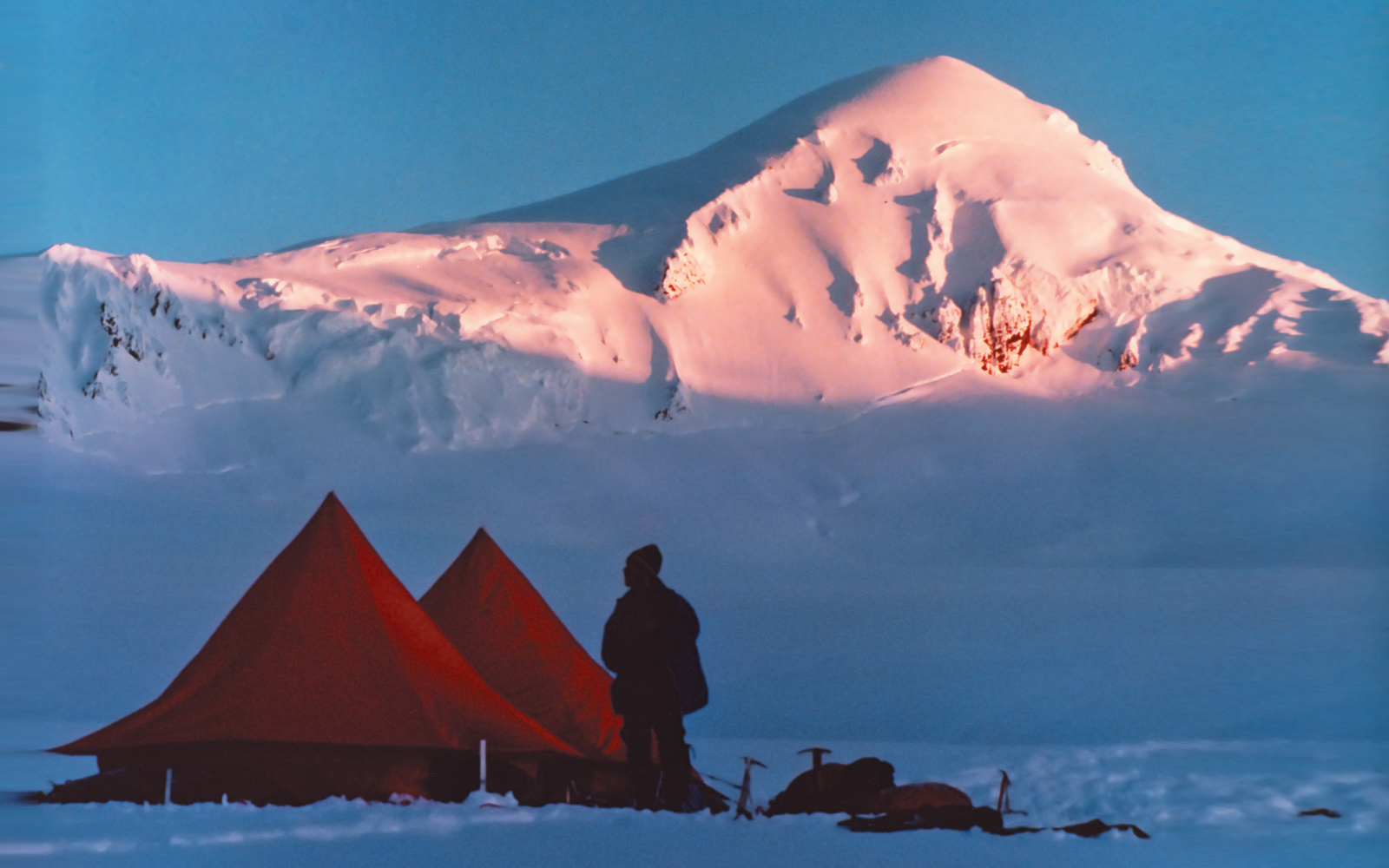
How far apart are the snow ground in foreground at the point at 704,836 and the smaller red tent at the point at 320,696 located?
0.96 feet

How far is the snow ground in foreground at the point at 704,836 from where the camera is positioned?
4.67 metres

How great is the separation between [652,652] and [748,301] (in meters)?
17.8

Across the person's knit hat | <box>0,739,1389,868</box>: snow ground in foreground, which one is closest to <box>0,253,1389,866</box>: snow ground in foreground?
<box>0,739,1389,868</box>: snow ground in foreground

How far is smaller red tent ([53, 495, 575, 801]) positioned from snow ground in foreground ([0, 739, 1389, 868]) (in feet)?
0.96

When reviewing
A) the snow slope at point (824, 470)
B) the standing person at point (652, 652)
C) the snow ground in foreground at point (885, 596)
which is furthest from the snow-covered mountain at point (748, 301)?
the standing person at point (652, 652)

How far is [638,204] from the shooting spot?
992 inches

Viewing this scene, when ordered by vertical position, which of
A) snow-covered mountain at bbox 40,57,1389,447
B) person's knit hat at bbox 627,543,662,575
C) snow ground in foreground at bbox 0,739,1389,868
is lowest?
snow ground in foreground at bbox 0,739,1389,868

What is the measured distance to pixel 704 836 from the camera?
16.1 feet

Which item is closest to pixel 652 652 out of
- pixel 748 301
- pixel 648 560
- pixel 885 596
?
pixel 648 560

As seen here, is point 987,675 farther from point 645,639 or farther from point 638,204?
point 638,204

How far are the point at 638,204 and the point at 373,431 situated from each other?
9002 millimetres

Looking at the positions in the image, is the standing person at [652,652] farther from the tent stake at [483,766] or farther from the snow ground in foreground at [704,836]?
the tent stake at [483,766]

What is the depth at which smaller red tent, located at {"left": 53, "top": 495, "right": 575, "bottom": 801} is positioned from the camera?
5621mm

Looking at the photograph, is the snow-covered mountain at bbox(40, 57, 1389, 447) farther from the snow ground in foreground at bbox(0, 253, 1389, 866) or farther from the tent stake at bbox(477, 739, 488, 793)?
the tent stake at bbox(477, 739, 488, 793)
